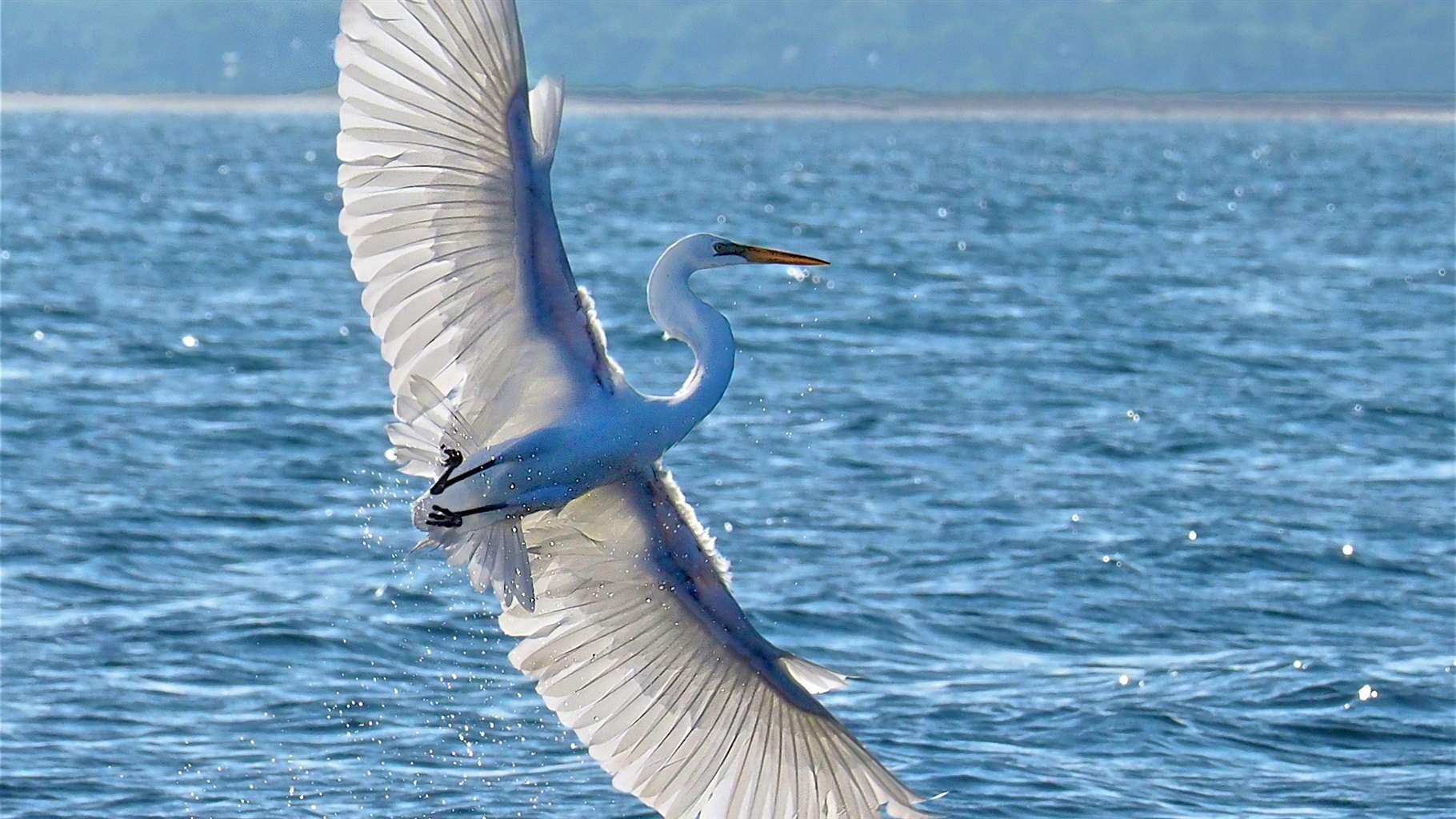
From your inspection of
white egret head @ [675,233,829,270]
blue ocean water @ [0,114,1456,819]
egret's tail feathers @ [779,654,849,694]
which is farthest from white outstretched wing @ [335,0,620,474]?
blue ocean water @ [0,114,1456,819]

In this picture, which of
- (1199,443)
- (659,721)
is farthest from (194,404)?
(659,721)

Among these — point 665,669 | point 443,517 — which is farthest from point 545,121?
point 665,669

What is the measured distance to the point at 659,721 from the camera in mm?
8867

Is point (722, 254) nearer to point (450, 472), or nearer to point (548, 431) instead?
point (548, 431)

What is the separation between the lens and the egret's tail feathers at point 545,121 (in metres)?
8.02

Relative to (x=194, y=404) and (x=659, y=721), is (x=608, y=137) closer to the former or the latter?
(x=194, y=404)

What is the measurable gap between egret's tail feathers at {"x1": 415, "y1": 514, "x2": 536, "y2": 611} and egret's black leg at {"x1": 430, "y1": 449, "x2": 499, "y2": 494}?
79 mm

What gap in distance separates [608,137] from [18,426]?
102701 millimetres

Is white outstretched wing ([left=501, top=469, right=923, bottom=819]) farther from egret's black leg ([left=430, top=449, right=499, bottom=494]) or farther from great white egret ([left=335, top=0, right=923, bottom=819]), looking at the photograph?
egret's black leg ([left=430, top=449, right=499, bottom=494])

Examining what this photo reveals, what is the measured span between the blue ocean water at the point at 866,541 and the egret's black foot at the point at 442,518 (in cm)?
279

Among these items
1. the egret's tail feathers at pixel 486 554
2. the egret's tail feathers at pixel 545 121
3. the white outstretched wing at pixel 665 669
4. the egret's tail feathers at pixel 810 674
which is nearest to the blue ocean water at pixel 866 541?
the white outstretched wing at pixel 665 669

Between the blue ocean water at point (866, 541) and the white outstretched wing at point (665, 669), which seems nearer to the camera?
the white outstretched wing at point (665, 669)

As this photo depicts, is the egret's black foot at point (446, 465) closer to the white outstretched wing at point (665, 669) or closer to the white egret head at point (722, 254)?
the white outstretched wing at point (665, 669)

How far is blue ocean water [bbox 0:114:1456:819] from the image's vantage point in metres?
11.3
